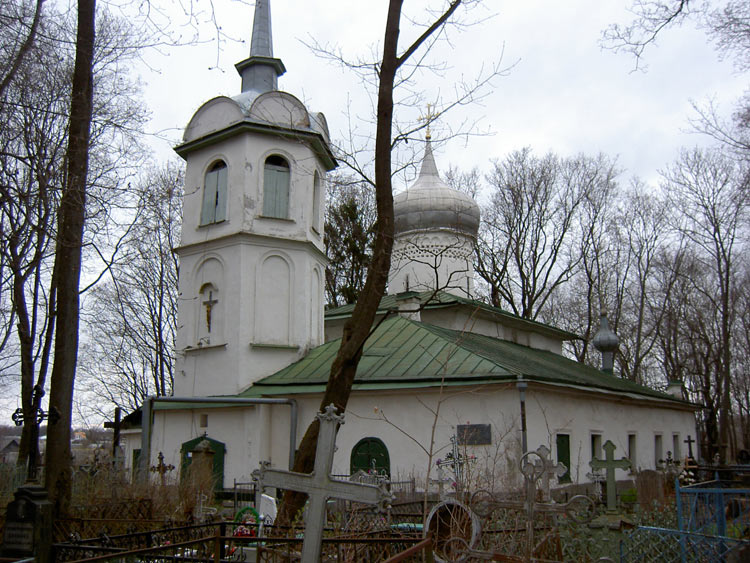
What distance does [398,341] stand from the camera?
18172mm

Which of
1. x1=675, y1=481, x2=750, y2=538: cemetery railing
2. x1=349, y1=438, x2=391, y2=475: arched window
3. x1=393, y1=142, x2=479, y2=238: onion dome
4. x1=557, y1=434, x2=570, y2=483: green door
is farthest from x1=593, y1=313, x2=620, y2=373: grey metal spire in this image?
x1=675, y1=481, x2=750, y2=538: cemetery railing

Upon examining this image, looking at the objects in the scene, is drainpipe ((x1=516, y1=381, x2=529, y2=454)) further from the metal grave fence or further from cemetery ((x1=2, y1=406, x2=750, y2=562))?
the metal grave fence

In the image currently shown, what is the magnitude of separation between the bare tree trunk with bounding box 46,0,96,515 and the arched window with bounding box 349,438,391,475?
7415 millimetres

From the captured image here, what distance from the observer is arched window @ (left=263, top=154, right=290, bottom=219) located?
61.9ft

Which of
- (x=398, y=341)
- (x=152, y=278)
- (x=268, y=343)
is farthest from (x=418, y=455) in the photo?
(x=152, y=278)

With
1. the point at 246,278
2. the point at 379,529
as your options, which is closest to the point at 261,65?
the point at 246,278

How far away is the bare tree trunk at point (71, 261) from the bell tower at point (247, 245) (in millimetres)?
7992

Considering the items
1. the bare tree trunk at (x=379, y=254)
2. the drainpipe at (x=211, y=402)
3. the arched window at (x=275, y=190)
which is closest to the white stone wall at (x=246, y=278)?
the arched window at (x=275, y=190)

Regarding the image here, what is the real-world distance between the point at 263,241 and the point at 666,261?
2103 cm

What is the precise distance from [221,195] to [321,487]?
1423 cm

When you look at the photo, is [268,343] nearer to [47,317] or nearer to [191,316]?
[191,316]

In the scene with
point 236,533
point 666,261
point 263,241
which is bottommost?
point 236,533

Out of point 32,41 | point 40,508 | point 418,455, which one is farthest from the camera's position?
point 418,455

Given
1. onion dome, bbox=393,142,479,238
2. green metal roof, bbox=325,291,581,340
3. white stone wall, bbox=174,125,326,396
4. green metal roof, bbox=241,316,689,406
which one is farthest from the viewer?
onion dome, bbox=393,142,479,238
